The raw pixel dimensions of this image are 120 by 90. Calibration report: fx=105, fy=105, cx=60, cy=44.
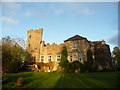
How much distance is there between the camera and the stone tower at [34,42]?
32.9m

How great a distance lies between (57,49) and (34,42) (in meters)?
8.43

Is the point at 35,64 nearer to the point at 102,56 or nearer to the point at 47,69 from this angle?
the point at 47,69

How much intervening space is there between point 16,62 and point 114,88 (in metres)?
21.5

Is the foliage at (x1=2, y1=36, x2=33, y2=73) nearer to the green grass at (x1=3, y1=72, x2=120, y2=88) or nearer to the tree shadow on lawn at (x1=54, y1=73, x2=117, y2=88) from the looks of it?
the green grass at (x1=3, y1=72, x2=120, y2=88)

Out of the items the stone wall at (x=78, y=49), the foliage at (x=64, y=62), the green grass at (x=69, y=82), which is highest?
the stone wall at (x=78, y=49)

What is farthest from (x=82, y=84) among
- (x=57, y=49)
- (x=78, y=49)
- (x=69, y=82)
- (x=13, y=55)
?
(x=57, y=49)

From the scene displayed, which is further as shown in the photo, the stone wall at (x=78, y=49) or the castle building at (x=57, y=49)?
the castle building at (x=57, y=49)

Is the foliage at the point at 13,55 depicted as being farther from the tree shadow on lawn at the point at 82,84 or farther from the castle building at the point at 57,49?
the tree shadow on lawn at the point at 82,84

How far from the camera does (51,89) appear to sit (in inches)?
436

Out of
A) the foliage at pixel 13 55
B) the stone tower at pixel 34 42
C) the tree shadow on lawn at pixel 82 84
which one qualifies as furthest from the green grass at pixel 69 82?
the stone tower at pixel 34 42

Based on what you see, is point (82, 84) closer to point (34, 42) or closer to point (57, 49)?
point (57, 49)

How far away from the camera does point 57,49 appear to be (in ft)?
102

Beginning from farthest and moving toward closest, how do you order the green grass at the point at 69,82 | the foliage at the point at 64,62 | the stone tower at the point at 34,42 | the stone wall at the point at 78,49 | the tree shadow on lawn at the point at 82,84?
the stone tower at the point at 34,42 < the stone wall at the point at 78,49 < the foliage at the point at 64,62 < the green grass at the point at 69,82 < the tree shadow on lawn at the point at 82,84

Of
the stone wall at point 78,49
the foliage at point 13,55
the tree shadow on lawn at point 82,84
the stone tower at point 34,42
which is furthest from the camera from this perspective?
the stone tower at point 34,42
